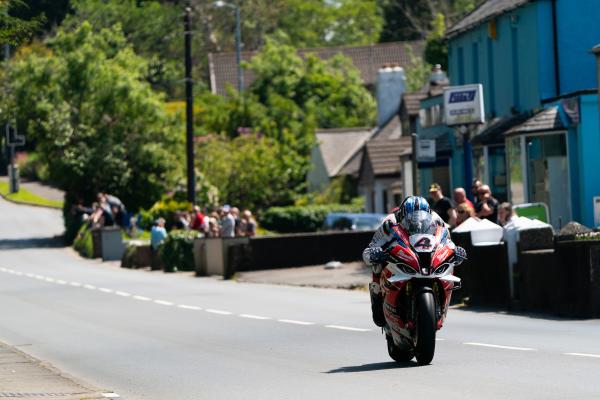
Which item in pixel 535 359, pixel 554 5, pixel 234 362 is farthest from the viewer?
pixel 554 5

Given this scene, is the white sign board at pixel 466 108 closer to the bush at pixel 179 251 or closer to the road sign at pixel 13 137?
the bush at pixel 179 251

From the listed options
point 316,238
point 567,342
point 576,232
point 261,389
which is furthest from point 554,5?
point 261,389

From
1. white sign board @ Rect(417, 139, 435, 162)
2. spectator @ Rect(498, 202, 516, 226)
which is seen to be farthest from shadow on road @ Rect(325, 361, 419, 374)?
white sign board @ Rect(417, 139, 435, 162)

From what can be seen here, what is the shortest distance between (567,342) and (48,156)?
165 feet

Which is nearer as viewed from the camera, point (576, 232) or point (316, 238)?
point (576, 232)

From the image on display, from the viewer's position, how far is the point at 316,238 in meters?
37.2

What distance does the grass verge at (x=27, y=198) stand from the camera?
81125 mm

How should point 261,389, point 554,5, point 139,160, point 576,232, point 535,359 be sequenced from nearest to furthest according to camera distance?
point 261,389 < point 535,359 < point 576,232 < point 554,5 < point 139,160

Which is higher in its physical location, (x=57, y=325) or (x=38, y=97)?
(x=38, y=97)

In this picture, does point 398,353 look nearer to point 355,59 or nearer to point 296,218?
point 296,218

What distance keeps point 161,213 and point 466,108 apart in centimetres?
3200

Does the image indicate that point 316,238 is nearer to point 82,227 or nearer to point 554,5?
point 554,5

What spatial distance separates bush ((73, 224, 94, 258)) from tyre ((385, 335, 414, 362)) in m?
37.9

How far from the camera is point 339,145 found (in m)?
75.3
